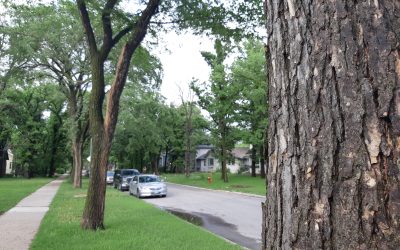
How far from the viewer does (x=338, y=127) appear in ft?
5.49

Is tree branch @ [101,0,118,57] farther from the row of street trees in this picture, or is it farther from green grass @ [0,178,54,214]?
the row of street trees

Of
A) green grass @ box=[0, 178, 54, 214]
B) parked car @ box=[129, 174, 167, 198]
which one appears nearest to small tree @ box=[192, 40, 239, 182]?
parked car @ box=[129, 174, 167, 198]

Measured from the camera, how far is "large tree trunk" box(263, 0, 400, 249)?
5.17ft

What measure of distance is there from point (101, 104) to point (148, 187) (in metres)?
15.4

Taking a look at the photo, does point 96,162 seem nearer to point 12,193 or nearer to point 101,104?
point 101,104

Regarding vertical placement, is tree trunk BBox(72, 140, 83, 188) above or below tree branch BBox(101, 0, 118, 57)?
below

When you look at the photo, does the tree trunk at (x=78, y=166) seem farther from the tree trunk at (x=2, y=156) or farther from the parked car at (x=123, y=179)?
the tree trunk at (x=2, y=156)

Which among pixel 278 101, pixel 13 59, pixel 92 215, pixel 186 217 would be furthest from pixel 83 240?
pixel 13 59

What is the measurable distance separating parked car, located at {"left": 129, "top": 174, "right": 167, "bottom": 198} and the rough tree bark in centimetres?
1520

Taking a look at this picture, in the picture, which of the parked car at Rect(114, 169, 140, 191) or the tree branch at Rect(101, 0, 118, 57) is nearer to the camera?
the tree branch at Rect(101, 0, 118, 57)

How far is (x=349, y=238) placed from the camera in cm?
159

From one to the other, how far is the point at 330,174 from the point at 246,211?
1668cm

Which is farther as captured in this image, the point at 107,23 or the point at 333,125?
the point at 107,23

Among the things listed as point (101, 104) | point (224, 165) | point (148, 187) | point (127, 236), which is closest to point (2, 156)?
point (224, 165)
